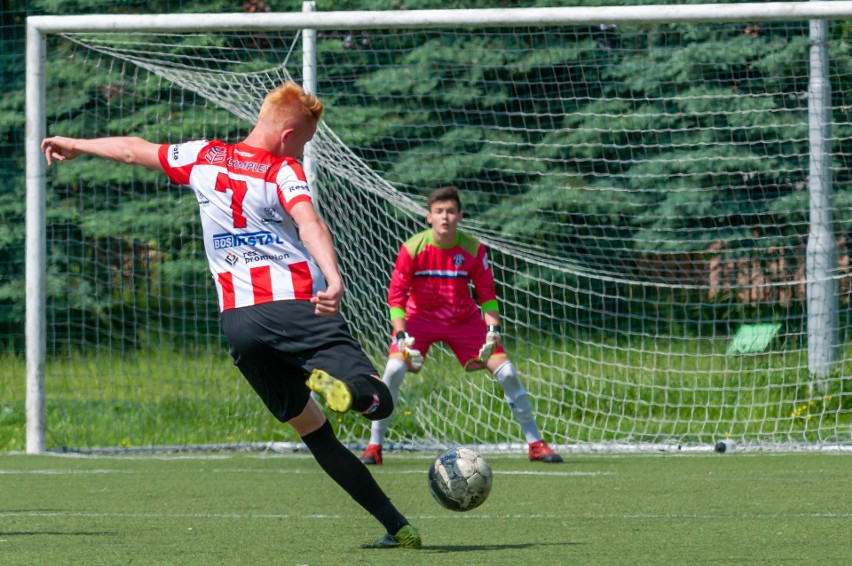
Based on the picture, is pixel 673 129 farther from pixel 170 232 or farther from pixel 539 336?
pixel 170 232

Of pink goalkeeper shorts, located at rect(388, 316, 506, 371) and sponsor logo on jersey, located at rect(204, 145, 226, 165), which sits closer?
sponsor logo on jersey, located at rect(204, 145, 226, 165)

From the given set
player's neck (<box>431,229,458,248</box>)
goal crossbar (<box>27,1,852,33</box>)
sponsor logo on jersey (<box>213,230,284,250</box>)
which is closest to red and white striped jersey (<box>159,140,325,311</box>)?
sponsor logo on jersey (<box>213,230,284,250</box>)

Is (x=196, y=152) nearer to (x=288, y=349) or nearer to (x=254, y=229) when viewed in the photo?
(x=254, y=229)

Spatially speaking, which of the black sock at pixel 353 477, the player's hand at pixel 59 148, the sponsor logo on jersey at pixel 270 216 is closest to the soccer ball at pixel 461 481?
the black sock at pixel 353 477

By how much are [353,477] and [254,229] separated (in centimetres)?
96

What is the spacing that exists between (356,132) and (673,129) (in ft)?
8.92

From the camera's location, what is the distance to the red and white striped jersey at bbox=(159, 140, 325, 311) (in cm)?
491

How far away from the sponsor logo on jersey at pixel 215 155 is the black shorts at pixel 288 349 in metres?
0.56

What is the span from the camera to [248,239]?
16.3 feet

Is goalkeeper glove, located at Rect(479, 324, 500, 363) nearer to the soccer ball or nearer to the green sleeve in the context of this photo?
the green sleeve

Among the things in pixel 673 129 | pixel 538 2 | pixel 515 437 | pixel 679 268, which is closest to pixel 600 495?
pixel 515 437

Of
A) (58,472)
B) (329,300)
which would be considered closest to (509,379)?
(58,472)

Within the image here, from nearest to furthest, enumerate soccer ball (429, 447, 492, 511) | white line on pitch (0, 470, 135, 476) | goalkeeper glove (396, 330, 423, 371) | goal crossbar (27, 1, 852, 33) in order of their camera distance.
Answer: soccer ball (429, 447, 492, 511)
white line on pitch (0, 470, 135, 476)
goalkeeper glove (396, 330, 423, 371)
goal crossbar (27, 1, 852, 33)

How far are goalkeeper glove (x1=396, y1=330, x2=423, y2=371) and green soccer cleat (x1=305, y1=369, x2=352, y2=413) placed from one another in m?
4.13
